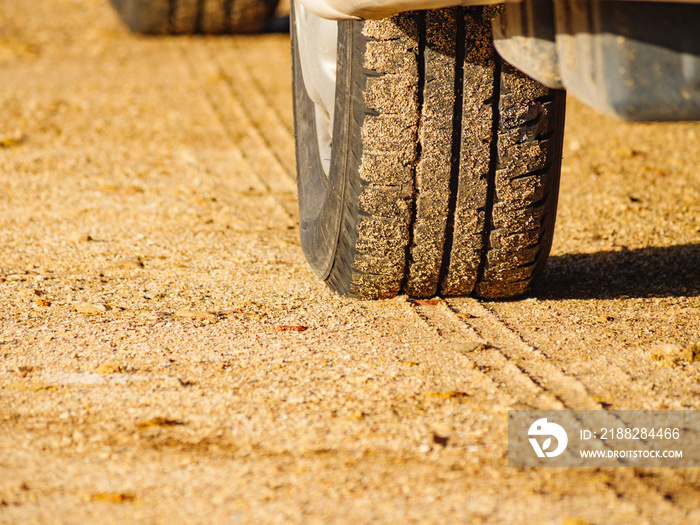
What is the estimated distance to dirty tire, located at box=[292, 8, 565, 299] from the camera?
1979 millimetres

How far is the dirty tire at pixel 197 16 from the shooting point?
6.64 metres

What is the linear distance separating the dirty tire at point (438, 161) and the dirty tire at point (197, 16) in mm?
4844

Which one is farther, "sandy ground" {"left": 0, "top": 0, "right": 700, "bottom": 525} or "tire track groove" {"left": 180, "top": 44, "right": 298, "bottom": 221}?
"tire track groove" {"left": 180, "top": 44, "right": 298, "bottom": 221}

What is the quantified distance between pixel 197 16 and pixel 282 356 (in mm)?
5348

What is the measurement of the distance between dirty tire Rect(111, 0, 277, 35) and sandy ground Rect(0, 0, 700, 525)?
3.03 m

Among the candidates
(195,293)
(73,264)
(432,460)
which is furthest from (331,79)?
(432,460)

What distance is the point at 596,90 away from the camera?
1.45 m

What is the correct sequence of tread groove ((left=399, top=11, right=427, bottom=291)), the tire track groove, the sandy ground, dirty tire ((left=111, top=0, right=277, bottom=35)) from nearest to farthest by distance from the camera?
the sandy ground
tread groove ((left=399, top=11, right=427, bottom=291))
the tire track groove
dirty tire ((left=111, top=0, right=277, bottom=35))

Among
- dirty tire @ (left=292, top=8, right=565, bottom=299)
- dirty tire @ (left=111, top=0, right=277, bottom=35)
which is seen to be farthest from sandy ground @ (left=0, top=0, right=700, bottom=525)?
dirty tire @ (left=111, top=0, right=277, bottom=35)

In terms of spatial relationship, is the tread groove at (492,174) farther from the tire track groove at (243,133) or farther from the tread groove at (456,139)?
the tire track groove at (243,133)

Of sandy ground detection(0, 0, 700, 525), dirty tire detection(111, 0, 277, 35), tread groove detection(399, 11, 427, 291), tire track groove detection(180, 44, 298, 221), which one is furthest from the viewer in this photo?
dirty tire detection(111, 0, 277, 35)

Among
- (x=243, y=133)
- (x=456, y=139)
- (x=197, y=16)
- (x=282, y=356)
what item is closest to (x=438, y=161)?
(x=456, y=139)

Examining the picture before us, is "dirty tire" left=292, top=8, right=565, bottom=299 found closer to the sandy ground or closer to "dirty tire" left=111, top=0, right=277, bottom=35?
the sandy ground

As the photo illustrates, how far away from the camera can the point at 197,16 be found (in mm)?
6738
